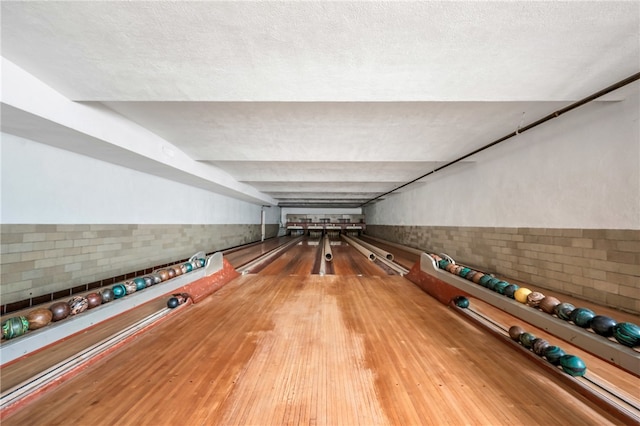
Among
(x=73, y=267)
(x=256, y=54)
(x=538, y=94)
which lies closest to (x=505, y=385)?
(x=538, y=94)

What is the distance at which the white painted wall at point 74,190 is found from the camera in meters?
2.35

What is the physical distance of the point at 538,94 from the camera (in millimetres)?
1963

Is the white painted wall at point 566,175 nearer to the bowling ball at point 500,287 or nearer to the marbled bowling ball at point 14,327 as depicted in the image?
the bowling ball at point 500,287

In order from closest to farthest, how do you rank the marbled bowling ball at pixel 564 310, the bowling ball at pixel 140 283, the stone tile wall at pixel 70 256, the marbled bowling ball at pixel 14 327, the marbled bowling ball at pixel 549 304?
the marbled bowling ball at pixel 14 327 < the marbled bowling ball at pixel 564 310 < the marbled bowling ball at pixel 549 304 < the bowling ball at pixel 140 283 < the stone tile wall at pixel 70 256

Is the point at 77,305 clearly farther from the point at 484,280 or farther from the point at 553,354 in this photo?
the point at 484,280

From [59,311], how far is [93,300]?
0.92 feet

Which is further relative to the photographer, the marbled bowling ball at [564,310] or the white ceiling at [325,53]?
the marbled bowling ball at [564,310]

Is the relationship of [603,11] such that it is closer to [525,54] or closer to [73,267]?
[525,54]

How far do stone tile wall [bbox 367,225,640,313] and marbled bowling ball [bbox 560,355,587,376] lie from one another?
5.51 ft

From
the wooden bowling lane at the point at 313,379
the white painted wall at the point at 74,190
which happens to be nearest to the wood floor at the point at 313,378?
the wooden bowling lane at the point at 313,379

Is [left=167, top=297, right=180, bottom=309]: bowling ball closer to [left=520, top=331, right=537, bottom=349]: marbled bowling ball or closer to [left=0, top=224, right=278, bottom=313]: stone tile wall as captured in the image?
[left=0, top=224, right=278, bottom=313]: stone tile wall

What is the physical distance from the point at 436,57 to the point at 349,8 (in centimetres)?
72

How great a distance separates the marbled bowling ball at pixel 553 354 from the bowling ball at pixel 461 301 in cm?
98

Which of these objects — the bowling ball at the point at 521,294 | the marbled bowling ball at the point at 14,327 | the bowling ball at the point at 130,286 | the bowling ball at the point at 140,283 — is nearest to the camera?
the marbled bowling ball at the point at 14,327
